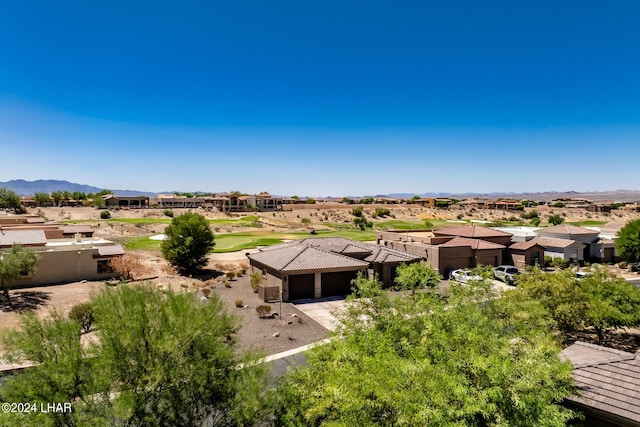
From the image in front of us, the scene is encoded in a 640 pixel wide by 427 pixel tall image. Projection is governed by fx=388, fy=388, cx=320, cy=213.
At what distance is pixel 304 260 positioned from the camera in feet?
110

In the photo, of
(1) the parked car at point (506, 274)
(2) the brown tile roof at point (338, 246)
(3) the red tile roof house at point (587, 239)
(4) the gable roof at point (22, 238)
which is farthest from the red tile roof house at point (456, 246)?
(4) the gable roof at point (22, 238)

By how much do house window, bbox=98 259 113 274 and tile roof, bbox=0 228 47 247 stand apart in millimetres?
6151

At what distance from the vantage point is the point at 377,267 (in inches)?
1439

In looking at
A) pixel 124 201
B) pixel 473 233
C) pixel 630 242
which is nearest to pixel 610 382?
pixel 473 233

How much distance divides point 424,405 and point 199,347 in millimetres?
6188

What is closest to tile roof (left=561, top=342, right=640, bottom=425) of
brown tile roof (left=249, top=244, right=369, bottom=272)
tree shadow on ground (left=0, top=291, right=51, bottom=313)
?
brown tile roof (left=249, top=244, right=369, bottom=272)

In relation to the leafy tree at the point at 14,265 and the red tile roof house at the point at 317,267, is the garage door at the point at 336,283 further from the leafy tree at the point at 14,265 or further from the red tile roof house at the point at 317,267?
the leafy tree at the point at 14,265

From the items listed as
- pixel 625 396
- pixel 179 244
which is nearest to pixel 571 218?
pixel 179 244

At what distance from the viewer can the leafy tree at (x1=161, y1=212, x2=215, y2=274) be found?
4116 cm

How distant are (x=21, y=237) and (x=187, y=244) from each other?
1670cm

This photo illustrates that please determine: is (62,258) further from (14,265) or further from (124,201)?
(124,201)

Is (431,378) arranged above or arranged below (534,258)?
above

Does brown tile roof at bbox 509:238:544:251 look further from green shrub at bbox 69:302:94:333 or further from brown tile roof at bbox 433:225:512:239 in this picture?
green shrub at bbox 69:302:94:333

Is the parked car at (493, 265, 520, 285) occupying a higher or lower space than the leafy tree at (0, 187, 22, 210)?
lower
